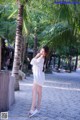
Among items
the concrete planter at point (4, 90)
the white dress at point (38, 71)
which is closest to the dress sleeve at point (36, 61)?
the white dress at point (38, 71)

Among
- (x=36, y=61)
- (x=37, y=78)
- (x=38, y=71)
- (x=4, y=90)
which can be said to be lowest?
(x=4, y=90)

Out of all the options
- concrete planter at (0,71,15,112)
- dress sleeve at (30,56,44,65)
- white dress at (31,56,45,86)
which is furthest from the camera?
concrete planter at (0,71,15,112)

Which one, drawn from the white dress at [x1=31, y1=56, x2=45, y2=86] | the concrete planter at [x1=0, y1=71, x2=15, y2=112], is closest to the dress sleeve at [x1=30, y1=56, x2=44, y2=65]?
the white dress at [x1=31, y1=56, x2=45, y2=86]

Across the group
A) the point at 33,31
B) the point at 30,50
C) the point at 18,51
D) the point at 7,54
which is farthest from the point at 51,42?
the point at 30,50

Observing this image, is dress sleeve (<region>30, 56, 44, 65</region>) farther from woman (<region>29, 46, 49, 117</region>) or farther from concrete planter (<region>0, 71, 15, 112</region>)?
concrete planter (<region>0, 71, 15, 112</region>)

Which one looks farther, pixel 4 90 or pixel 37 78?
pixel 4 90

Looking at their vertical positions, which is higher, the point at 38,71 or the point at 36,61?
the point at 36,61

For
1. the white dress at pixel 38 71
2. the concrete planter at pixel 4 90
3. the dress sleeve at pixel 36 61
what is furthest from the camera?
the concrete planter at pixel 4 90

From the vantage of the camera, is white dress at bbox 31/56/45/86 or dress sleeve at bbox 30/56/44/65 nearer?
white dress at bbox 31/56/45/86

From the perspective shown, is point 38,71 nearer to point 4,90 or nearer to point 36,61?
point 36,61

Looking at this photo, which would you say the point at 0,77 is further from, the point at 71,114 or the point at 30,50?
the point at 30,50

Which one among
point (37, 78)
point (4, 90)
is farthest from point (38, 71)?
point (4, 90)

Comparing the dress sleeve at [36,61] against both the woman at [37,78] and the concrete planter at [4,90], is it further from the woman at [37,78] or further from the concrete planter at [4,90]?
the concrete planter at [4,90]

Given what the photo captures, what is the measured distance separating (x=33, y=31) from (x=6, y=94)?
2325 centimetres
